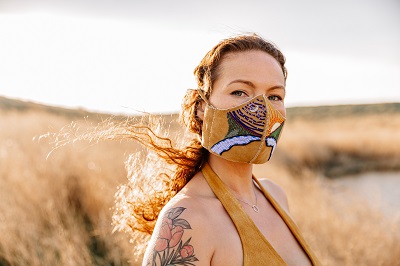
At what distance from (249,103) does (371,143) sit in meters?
13.9

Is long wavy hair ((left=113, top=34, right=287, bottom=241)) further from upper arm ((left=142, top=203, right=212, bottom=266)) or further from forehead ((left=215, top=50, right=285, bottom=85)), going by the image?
upper arm ((left=142, top=203, right=212, bottom=266))

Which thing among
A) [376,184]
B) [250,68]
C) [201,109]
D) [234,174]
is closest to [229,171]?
[234,174]

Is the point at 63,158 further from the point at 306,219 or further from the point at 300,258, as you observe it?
the point at 300,258

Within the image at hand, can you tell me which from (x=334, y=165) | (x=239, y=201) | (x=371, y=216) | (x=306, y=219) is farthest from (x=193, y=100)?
(x=334, y=165)

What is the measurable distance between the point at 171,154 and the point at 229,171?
0.37 meters

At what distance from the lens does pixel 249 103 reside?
6.37 feet

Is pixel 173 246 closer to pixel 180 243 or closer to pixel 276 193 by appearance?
pixel 180 243

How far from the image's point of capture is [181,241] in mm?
1662

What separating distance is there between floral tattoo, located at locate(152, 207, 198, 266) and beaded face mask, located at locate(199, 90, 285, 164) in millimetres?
438

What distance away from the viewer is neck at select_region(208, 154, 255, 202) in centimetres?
207

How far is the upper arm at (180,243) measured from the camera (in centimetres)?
164

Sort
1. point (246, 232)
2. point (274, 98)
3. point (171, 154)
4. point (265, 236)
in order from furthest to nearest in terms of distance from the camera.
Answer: point (171, 154)
point (274, 98)
point (265, 236)
point (246, 232)

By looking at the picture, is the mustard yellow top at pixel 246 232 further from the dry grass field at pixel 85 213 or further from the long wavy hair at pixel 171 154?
the dry grass field at pixel 85 213

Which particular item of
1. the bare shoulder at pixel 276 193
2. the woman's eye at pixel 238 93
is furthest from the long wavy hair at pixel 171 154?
the bare shoulder at pixel 276 193
